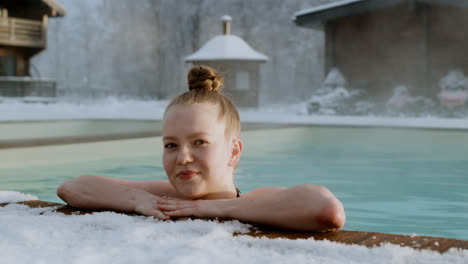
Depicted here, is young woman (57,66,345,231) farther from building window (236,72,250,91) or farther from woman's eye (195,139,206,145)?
building window (236,72,250,91)

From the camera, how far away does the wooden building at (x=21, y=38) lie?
19844 millimetres

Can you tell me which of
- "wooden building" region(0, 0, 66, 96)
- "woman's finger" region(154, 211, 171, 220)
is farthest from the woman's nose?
"wooden building" region(0, 0, 66, 96)

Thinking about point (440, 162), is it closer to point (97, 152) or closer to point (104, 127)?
point (97, 152)

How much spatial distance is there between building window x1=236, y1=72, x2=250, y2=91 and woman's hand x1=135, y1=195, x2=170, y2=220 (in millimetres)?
19293

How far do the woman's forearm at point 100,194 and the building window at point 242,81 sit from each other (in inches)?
752

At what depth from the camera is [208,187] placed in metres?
2.34

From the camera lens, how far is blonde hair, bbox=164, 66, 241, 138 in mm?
2350

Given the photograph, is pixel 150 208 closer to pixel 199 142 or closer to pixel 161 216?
pixel 161 216

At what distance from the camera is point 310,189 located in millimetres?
2090

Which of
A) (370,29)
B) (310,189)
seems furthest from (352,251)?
(370,29)

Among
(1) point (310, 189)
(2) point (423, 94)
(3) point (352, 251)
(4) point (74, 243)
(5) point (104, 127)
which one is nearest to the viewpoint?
(3) point (352, 251)

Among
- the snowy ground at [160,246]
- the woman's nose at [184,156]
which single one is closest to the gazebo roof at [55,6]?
the snowy ground at [160,246]

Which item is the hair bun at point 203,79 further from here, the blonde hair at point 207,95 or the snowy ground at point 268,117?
the snowy ground at point 268,117

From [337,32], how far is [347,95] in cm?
229
